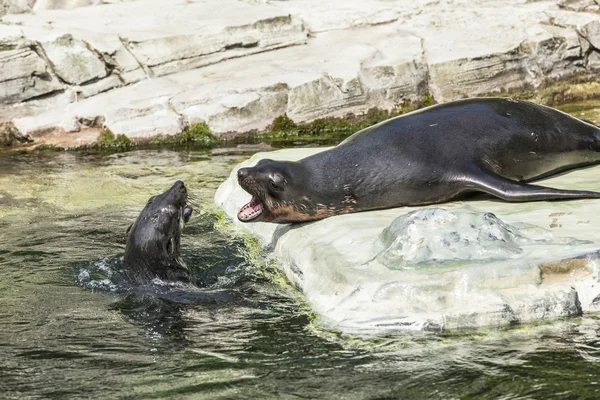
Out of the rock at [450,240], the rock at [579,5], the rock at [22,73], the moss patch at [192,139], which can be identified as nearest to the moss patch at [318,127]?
the moss patch at [192,139]

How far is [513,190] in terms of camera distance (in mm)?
5941

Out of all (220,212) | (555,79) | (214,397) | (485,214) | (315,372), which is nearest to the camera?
(214,397)

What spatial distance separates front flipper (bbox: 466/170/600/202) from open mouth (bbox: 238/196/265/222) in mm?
1428

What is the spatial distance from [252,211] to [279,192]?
0.84 feet

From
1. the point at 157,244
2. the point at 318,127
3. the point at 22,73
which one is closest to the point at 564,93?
the point at 318,127

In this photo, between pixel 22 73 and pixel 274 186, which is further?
pixel 22 73

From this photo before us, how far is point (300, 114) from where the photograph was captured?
11.9 metres

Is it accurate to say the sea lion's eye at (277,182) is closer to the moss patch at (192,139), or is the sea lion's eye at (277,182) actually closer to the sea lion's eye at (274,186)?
the sea lion's eye at (274,186)

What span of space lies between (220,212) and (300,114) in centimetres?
423

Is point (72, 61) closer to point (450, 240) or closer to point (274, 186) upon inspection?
point (274, 186)

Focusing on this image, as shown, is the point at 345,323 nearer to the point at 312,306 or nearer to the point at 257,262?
the point at 312,306

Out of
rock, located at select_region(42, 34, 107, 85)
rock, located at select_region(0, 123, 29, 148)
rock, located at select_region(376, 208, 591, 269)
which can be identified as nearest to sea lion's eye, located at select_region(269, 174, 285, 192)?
rock, located at select_region(376, 208, 591, 269)

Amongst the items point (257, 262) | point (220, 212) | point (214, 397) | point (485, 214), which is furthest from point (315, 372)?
point (220, 212)

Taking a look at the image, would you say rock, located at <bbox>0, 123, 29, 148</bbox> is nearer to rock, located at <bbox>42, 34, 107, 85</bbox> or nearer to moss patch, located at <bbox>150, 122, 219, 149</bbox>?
rock, located at <bbox>42, 34, 107, 85</bbox>
